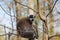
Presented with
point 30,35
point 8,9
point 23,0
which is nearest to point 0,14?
point 8,9

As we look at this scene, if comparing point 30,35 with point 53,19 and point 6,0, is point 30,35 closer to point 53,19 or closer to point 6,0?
A: point 6,0

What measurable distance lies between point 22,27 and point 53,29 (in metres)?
2.66

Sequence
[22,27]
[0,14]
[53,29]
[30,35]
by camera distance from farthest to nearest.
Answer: [53,29] → [0,14] → [22,27] → [30,35]

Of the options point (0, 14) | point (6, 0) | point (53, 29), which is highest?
point (6, 0)

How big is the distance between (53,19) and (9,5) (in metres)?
1.45

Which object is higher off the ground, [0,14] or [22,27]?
[0,14]

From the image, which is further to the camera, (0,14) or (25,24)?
(0,14)

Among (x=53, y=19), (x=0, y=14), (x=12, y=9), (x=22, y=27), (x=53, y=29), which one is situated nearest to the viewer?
(x=22, y=27)

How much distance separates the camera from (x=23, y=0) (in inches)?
161

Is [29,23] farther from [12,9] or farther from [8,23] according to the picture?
[8,23]

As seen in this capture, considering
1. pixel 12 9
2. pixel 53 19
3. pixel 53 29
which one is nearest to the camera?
pixel 12 9

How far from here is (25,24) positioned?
2527mm

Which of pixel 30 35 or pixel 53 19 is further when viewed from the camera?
pixel 53 19

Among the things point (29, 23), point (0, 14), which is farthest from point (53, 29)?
point (29, 23)
